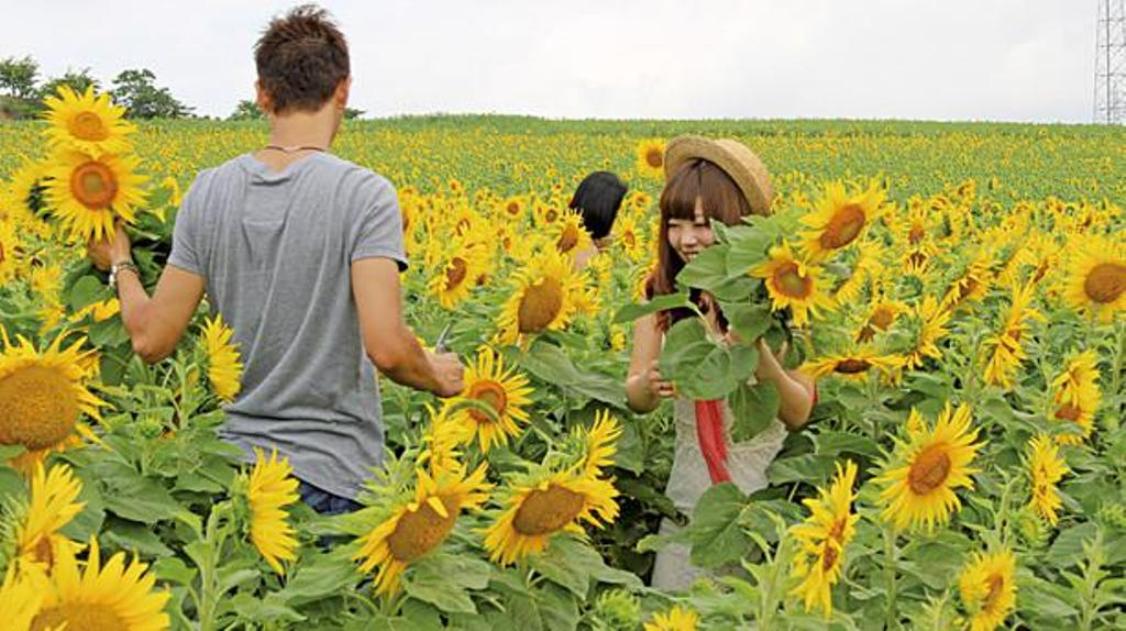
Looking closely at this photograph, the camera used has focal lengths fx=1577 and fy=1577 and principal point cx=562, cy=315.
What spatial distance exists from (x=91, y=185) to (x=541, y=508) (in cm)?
117

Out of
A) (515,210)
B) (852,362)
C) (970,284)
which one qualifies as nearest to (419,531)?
(852,362)

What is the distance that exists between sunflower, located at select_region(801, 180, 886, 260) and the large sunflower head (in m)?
1.29

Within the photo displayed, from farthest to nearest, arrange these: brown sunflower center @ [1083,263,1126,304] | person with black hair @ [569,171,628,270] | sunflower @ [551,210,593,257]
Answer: person with black hair @ [569,171,628,270] < sunflower @ [551,210,593,257] < brown sunflower center @ [1083,263,1126,304]

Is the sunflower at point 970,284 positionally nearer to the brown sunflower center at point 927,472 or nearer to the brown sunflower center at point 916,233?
the brown sunflower center at point 927,472

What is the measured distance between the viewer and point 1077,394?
371 centimetres

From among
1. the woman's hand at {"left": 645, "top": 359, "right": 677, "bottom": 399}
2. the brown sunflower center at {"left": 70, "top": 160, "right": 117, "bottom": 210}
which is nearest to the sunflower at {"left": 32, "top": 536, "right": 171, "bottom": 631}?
the brown sunflower center at {"left": 70, "top": 160, "right": 117, "bottom": 210}

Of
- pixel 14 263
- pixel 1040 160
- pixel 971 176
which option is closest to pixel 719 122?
pixel 1040 160

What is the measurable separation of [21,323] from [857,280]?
211 cm

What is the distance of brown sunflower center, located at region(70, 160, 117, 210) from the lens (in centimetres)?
298

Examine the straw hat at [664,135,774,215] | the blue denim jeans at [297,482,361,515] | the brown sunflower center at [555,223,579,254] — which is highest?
the straw hat at [664,135,774,215]

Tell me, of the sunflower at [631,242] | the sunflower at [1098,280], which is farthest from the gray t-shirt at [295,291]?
the sunflower at [631,242]

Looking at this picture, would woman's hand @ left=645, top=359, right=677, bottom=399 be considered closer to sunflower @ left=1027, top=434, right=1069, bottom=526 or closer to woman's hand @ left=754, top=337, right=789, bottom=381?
woman's hand @ left=754, top=337, right=789, bottom=381

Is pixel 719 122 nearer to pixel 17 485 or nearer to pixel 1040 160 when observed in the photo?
pixel 1040 160

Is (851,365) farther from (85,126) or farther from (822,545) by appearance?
(85,126)
